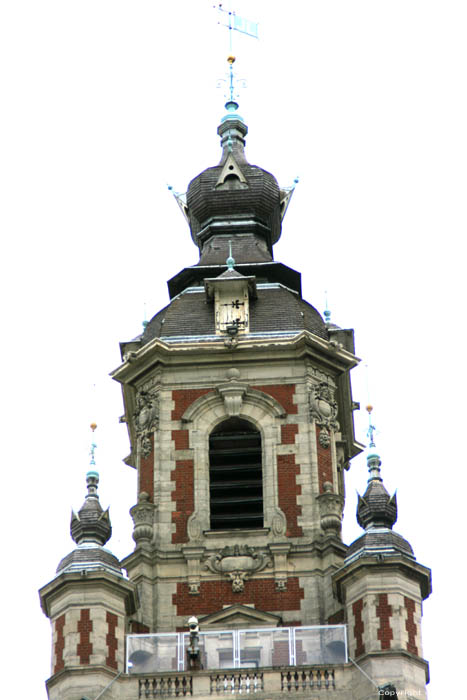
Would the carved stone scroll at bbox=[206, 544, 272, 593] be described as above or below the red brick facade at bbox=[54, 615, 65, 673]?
above

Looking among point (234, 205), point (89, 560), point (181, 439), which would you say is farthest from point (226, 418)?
point (234, 205)

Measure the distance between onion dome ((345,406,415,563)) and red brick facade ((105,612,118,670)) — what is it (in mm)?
5142

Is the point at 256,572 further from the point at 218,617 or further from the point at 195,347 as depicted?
the point at 195,347

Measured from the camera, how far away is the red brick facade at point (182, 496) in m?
54.5

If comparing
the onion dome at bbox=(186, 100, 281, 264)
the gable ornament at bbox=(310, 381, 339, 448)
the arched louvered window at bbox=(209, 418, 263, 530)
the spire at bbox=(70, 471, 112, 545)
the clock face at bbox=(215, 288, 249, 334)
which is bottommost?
the spire at bbox=(70, 471, 112, 545)

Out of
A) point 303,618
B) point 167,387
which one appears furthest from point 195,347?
point 303,618

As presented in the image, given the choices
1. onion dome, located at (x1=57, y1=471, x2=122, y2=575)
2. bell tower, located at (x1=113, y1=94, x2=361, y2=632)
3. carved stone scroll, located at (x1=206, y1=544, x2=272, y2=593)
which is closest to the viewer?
onion dome, located at (x1=57, y1=471, x2=122, y2=575)

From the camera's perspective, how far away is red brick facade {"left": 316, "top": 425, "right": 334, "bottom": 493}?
182ft

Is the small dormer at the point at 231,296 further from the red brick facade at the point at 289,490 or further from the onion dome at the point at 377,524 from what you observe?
the onion dome at the point at 377,524

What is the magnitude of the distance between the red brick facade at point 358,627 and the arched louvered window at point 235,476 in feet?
20.1

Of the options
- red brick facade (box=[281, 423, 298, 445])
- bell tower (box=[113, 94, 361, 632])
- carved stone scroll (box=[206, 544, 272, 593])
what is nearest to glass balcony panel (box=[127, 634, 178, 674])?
bell tower (box=[113, 94, 361, 632])

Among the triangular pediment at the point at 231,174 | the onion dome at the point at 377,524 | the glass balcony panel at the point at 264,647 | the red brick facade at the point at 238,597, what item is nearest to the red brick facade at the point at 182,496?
the red brick facade at the point at 238,597

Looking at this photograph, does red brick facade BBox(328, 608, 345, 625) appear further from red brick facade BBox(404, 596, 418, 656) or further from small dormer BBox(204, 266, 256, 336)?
small dormer BBox(204, 266, 256, 336)

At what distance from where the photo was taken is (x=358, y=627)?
48.9 m
